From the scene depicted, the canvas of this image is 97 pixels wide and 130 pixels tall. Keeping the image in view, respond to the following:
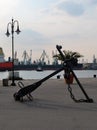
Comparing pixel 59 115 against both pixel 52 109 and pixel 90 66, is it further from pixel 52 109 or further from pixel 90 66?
pixel 90 66

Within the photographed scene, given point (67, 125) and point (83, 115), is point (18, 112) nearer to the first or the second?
point (83, 115)

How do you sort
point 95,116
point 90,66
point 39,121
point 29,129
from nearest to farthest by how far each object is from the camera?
point 29,129
point 39,121
point 95,116
point 90,66

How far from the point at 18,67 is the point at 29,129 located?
15401cm

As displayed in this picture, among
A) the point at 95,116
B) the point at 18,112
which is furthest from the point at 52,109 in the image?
the point at 95,116

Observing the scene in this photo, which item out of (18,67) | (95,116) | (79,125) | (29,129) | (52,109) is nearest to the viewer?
(29,129)

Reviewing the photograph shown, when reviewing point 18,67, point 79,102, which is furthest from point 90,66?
point 79,102

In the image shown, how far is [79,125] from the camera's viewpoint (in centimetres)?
1202

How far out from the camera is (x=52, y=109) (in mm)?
16938

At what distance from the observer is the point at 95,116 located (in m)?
14.3

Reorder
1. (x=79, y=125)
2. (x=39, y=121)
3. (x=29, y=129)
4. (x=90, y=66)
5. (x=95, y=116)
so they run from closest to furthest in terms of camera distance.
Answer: (x=29, y=129), (x=79, y=125), (x=39, y=121), (x=95, y=116), (x=90, y=66)

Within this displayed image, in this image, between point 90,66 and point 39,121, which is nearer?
point 39,121

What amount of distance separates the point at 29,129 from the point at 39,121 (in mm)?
1718

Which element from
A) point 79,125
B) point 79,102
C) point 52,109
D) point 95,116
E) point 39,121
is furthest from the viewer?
point 79,102

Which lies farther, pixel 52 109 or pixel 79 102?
pixel 79 102
